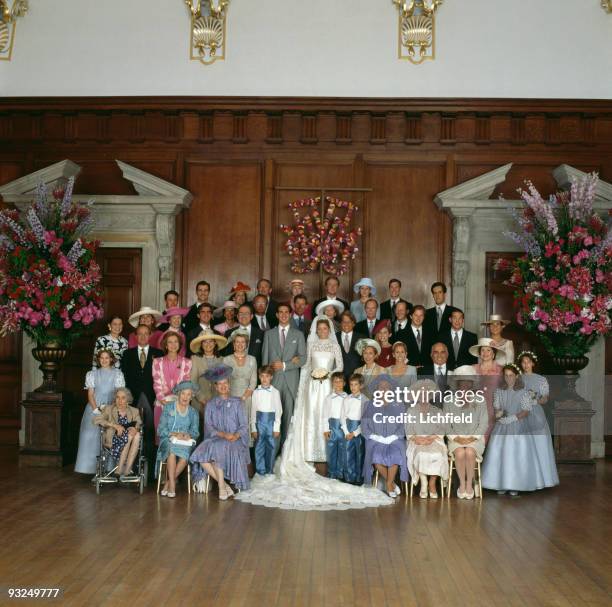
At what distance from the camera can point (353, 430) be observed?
26.4ft

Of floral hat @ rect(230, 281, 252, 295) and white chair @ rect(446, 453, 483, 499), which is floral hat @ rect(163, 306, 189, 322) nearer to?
floral hat @ rect(230, 281, 252, 295)

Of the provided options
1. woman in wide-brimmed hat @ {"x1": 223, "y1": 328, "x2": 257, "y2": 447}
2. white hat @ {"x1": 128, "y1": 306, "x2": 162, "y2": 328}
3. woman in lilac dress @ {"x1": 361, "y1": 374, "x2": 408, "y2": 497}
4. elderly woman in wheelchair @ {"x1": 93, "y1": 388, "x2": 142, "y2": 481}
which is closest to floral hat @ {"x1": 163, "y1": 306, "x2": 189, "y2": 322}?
white hat @ {"x1": 128, "y1": 306, "x2": 162, "y2": 328}

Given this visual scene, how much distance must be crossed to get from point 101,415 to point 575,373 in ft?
17.6

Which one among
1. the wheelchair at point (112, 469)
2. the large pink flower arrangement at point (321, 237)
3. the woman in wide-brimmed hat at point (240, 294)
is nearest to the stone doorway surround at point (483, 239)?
the large pink flower arrangement at point (321, 237)

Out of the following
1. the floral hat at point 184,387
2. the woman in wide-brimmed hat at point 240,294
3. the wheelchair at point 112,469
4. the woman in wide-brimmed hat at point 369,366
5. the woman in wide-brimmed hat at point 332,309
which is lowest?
the wheelchair at point 112,469

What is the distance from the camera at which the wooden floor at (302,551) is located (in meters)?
4.77

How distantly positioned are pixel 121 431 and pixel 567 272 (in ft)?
16.8

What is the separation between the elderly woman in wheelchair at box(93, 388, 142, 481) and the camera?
7.84m

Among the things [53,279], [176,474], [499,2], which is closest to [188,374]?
[176,474]

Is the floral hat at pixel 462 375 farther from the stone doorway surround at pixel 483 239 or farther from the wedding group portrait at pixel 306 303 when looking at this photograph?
the stone doorway surround at pixel 483 239

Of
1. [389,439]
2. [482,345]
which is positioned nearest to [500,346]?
[482,345]

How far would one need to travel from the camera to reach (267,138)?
435 inches

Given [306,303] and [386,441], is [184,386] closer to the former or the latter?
[386,441]

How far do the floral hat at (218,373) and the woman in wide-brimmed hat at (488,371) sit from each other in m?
2.55
